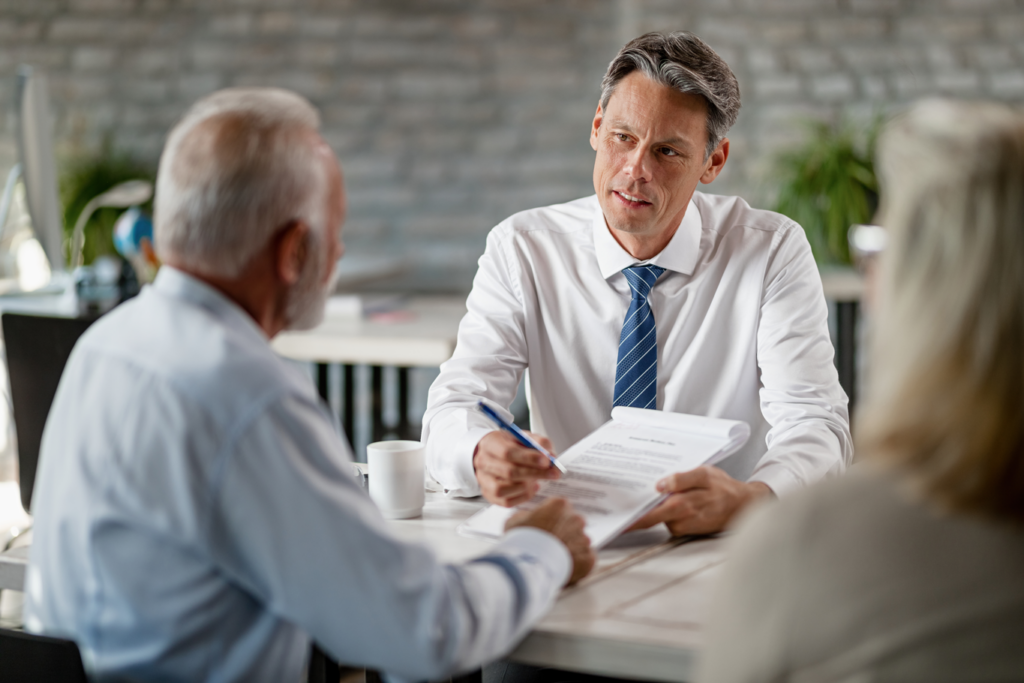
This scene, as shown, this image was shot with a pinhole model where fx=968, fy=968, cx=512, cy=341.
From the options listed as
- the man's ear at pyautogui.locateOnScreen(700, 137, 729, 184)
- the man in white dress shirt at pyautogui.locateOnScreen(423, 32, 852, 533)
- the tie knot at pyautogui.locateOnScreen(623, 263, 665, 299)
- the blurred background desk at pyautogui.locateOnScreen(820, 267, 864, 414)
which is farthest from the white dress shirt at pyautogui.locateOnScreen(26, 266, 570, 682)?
the blurred background desk at pyautogui.locateOnScreen(820, 267, 864, 414)

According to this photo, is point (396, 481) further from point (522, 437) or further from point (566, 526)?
point (566, 526)

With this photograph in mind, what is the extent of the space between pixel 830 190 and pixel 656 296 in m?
2.43

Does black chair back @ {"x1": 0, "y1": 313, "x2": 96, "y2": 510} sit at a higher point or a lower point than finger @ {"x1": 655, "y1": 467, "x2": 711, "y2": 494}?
lower

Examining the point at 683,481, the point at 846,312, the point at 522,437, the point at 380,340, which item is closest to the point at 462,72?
the point at 380,340

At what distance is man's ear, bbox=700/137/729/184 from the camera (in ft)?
6.14

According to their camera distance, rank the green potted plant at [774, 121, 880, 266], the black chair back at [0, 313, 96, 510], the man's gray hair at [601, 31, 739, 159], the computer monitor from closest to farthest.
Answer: the man's gray hair at [601, 31, 739, 159]
the black chair back at [0, 313, 96, 510]
the computer monitor
the green potted plant at [774, 121, 880, 266]

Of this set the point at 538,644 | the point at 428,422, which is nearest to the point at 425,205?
the point at 428,422

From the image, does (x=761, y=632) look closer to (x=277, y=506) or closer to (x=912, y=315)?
(x=912, y=315)

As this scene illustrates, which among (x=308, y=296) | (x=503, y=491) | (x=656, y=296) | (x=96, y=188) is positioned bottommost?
(x=96, y=188)

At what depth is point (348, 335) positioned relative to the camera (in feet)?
10.2

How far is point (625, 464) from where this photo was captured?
52.6 inches

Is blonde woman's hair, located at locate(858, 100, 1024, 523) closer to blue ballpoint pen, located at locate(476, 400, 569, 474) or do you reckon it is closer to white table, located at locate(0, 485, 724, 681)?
white table, located at locate(0, 485, 724, 681)

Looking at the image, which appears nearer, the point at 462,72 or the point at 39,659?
the point at 39,659

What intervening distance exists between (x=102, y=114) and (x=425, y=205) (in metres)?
1.67
